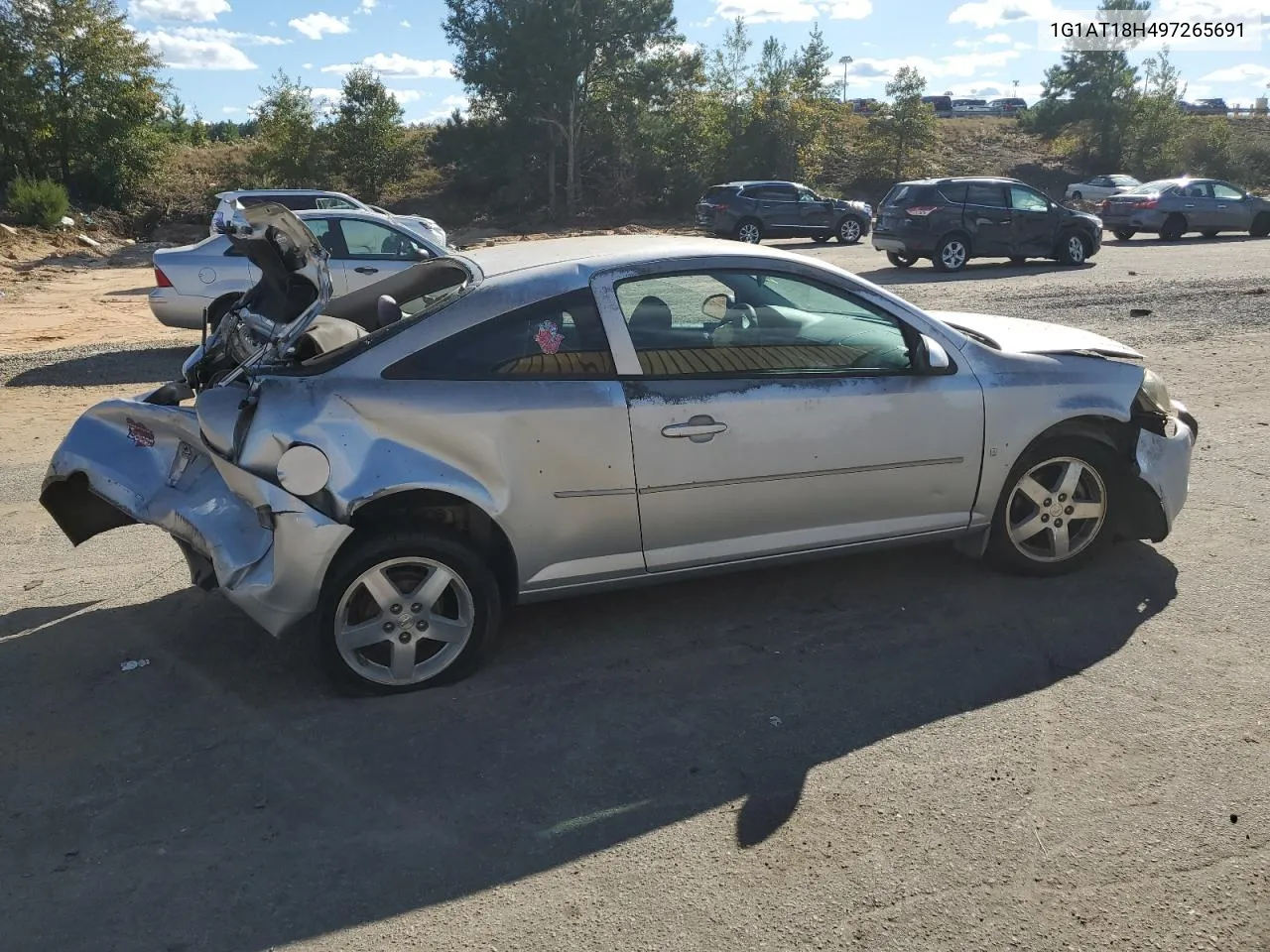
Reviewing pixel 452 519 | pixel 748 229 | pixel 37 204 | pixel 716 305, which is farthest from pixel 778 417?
pixel 37 204

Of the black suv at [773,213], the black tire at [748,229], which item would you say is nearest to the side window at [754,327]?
the black suv at [773,213]

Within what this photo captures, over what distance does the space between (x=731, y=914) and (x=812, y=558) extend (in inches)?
78.1

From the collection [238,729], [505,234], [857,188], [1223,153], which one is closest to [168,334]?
[238,729]

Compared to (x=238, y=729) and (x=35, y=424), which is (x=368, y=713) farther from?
(x=35, y=424)

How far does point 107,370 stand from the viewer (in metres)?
11.0

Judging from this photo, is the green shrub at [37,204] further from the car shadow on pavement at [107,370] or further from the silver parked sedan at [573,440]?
the silver parked sedan at [573,440]

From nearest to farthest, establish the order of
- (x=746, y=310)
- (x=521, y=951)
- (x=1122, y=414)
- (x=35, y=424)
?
1. (x=521, y=951)
2. (x=746, y=310)
3. (x=1122, y=414)
4. (x=35, y=424)

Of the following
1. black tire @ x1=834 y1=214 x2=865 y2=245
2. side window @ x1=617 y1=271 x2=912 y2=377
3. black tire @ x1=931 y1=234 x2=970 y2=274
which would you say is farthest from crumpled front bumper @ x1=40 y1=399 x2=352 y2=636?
black tire @ x1=834 y1=214 x2=865 y2=245

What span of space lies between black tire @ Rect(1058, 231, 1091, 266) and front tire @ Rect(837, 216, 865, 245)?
821cm

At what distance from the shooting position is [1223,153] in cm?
4891

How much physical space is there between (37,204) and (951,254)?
24349mm

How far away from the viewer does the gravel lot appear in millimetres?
2855

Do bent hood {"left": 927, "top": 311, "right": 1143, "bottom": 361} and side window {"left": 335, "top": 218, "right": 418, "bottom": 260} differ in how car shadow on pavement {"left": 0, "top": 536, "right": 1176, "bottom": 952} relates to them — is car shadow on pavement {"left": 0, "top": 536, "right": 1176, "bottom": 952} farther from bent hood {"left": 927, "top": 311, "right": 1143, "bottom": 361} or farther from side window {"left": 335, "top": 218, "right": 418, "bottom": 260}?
side window {"left": 335, "top": 218, "right": 418, "bottom": 260}

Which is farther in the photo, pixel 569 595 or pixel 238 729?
pixel 569 595
